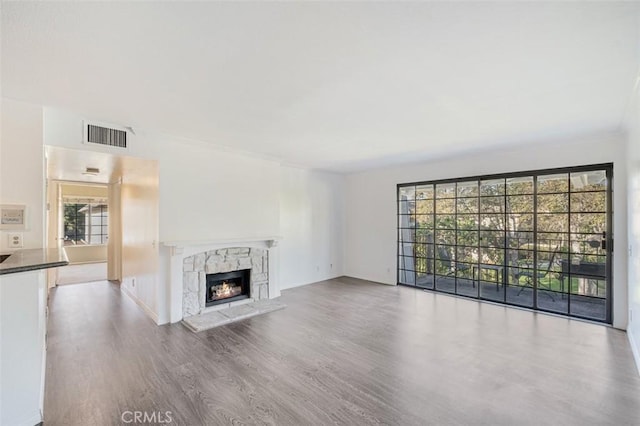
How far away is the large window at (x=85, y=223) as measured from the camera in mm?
8992

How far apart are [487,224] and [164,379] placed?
212 inches

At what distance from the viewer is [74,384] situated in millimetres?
2561

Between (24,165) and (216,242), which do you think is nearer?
(24,165)

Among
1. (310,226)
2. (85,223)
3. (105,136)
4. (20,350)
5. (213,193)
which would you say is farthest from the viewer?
(85,223)

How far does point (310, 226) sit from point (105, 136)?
4.13 metres

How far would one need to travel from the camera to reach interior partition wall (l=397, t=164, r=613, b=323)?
4.18 meters

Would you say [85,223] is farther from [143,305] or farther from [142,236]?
[143,305]

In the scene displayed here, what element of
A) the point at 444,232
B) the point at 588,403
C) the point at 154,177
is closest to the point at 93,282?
the point at 154,177

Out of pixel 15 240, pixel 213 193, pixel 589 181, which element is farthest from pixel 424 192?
pixel 15 240

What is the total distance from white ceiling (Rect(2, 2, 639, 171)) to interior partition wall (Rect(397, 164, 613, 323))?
127cm

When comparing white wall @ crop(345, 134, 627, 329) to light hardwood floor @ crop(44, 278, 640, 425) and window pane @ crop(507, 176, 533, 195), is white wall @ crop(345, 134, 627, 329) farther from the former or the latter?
light hardwood floor @ crop(44, 278, 640, 425)

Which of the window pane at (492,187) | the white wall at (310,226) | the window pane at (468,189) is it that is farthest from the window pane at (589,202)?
the white wall at (310,226)

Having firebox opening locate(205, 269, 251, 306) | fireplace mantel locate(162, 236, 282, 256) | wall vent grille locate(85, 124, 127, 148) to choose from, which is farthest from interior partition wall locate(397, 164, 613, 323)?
wall vent grille locate(85, 124, 127, 148)

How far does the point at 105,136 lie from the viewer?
351cm
